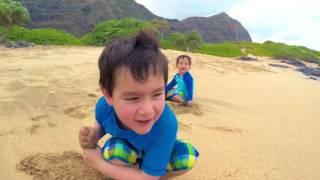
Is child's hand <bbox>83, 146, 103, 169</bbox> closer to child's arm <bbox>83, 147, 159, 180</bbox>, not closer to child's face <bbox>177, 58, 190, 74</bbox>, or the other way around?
child's arm <bbox>83, 147, 159, 180</bbox>

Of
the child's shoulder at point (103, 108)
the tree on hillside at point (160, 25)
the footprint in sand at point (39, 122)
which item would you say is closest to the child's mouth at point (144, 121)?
the child's shoulder at point (103, 108)

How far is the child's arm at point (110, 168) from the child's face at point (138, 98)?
0.25 meters

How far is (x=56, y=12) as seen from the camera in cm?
6475

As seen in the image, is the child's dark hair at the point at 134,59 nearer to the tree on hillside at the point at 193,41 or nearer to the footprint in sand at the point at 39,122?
the footprint in sand at the point at 39,122

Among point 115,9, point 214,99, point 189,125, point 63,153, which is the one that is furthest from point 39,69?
point 115,9

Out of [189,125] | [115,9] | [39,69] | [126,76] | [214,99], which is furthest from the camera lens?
[115,9]

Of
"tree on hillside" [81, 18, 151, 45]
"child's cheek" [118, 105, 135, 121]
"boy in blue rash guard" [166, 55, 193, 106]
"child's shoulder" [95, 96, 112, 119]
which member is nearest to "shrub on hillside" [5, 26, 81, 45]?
"tree on hillside" [81, 18, 151, 45]

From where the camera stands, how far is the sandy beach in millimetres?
2354

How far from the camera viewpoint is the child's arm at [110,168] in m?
1.94

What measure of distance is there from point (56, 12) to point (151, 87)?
6643 centimetres

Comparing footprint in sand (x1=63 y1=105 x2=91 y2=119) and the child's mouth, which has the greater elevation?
the child's mouth

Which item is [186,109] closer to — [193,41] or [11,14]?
[11,14]

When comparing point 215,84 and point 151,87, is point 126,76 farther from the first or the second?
point 215,84

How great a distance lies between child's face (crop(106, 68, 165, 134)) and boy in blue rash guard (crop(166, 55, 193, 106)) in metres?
2.44
